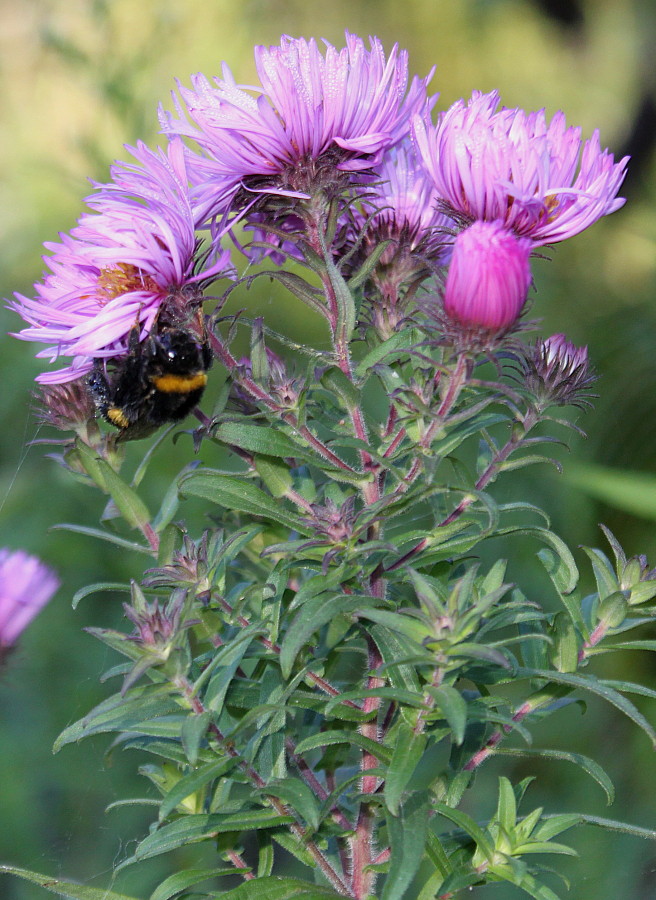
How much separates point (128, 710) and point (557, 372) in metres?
0.55

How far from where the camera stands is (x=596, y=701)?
2.19m

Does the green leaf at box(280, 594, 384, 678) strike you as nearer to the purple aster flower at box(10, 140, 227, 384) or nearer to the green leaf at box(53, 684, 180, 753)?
the green leaf at box(53, 684, 180, 753)

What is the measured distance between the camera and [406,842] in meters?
0.83

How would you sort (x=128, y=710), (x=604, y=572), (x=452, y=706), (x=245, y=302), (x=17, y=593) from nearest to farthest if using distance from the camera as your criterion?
(x=452, y=706)
(x=128, y=710)
(x=604, y=572)
(x=17, y=593)
(x=245, y=302)

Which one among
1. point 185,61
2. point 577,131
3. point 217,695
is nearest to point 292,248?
point 577,131

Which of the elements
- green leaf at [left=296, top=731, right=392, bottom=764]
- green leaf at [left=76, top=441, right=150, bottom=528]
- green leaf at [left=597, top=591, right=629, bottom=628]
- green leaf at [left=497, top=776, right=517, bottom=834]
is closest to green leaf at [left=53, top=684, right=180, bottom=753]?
green leaf at [left=296, top=731, right=392, bottom=764]

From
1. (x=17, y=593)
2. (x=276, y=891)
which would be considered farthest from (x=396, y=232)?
(x=17, y=593)

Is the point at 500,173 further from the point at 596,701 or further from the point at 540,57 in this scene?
the point at 540,57

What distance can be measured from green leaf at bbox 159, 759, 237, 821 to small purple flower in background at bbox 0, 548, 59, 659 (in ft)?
2.44

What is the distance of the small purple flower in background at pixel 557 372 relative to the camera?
97 centimetres

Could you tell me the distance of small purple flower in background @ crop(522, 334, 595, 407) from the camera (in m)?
0.97

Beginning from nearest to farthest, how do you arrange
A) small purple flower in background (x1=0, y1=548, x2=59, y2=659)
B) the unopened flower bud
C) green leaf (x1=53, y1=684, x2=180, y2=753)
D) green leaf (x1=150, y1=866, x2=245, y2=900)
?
green leaf (x1=53, y1=684, x2=180, y2=753), green leaf (x1=150, y1=866, x2=245, y2=900), the unopened flower bud, small purple flower in background (x1=0, y1=548, x2=59, y2=659)

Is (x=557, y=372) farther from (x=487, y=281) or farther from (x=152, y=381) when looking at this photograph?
(x=152, y=381)

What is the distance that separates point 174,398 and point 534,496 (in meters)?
1.61
